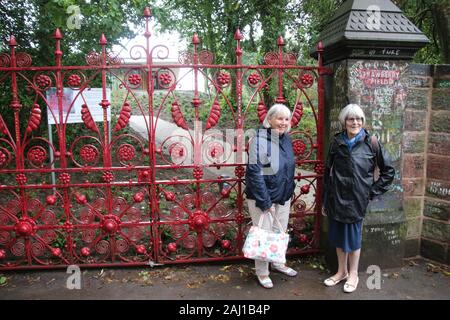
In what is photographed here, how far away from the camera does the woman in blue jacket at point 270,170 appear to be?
3244 millimetres

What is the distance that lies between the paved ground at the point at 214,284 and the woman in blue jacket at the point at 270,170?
0.29 metres

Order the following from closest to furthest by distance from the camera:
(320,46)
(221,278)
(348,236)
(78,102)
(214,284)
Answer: (348,236), (214,284), (221,278), (320,46), (78,102)

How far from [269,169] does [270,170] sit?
0.01 m

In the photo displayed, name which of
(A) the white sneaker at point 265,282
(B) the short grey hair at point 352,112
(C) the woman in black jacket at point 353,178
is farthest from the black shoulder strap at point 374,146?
(A) the white sneaker at point 265,282

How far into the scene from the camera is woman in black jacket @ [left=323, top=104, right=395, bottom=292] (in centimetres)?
325

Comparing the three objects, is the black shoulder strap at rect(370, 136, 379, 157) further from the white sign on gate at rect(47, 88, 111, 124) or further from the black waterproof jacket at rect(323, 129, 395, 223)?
the white sign on gate at rect(47, 88, 111, 124)

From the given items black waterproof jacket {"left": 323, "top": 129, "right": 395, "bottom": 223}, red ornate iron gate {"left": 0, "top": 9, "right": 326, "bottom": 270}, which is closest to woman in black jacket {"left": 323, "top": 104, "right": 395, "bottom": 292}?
black waterproof jacket {"left": 323, "top": 129, "right": 395, "bottom": 223}

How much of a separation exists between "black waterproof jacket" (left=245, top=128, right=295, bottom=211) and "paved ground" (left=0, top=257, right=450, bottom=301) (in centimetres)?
84

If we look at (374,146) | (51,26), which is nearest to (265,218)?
(374,146)

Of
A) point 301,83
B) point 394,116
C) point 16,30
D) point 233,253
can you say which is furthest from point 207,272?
point 16,30

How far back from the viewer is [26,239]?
380 centimetres

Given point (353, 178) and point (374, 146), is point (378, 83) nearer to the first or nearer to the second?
point (374, 146)

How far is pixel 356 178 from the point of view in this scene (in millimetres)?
3232

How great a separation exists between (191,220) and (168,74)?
149cm
